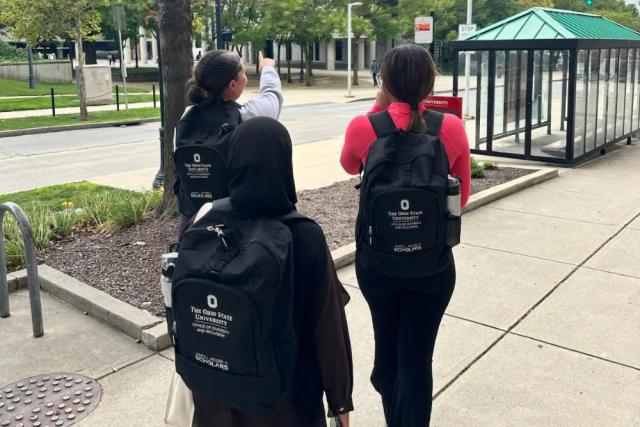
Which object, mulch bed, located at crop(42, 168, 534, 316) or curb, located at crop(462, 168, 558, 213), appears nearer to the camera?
mulch bed, located at crop(42, 168, 534, 316)

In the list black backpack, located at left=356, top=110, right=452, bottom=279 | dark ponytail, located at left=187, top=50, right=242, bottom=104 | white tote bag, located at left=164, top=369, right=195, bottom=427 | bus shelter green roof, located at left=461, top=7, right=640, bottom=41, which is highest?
bus shelter green roof, located at left=461, top=7, right=640, bottom=41

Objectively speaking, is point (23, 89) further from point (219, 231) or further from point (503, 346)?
point (219, 231)

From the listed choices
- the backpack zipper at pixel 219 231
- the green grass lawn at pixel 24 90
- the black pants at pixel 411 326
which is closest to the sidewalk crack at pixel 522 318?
the black pants at pixel 411 326

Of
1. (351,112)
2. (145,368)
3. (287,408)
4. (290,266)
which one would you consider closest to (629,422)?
(287,408)

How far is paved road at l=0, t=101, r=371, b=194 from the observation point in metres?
12.2

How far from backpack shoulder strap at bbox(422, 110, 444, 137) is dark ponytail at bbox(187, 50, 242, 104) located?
4.30ft

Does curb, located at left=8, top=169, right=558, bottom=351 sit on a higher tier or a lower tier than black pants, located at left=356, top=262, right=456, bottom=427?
lower

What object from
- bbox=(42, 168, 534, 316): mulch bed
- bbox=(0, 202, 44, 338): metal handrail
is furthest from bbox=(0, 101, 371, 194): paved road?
bbox=(0, 202, 44, 338): metal handrail

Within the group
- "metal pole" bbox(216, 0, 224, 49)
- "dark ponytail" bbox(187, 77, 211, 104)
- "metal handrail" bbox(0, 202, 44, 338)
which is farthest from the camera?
"metal pole" bbox(216, 0, 224, 49)

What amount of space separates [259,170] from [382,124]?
984 millimetres

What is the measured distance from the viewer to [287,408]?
2188 millimetres

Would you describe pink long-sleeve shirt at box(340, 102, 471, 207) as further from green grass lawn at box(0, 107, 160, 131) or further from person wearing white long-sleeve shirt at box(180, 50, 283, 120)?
green grass lawn at box(0, 107, 160, 131)

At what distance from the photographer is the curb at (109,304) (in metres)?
4.57

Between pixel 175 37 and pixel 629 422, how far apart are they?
18.0 feet
